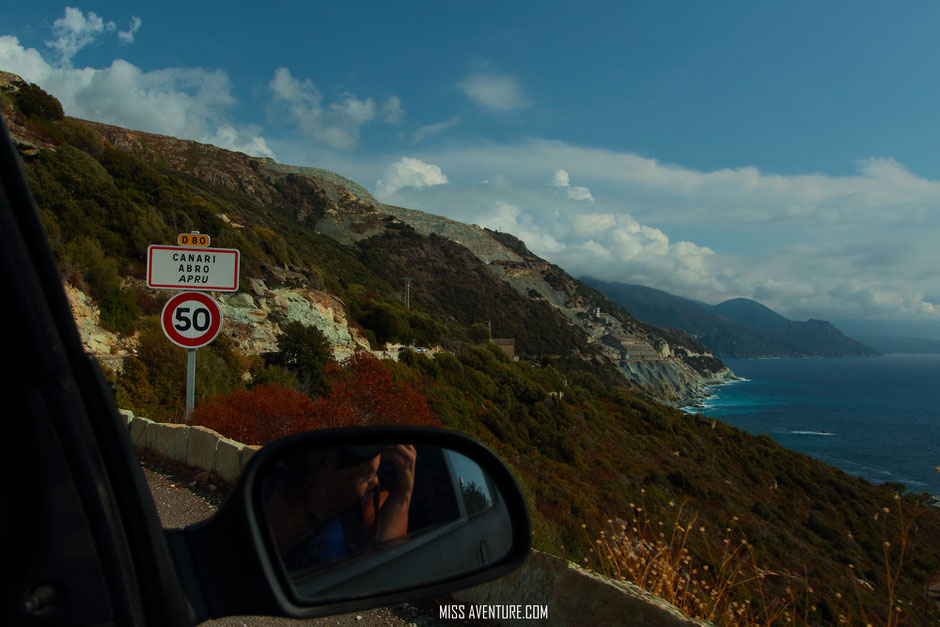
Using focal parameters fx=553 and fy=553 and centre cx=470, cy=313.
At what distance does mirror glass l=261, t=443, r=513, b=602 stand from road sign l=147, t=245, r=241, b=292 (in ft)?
20.9

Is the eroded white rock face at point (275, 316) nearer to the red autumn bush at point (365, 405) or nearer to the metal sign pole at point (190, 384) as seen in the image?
the red autumn bush at point (365, 405)

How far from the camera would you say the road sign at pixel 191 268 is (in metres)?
7.23

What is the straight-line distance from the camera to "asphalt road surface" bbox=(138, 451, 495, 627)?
4.06 metres

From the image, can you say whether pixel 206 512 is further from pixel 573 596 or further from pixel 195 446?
pixel 573 596

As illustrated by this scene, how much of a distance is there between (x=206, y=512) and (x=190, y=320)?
2.50 metres

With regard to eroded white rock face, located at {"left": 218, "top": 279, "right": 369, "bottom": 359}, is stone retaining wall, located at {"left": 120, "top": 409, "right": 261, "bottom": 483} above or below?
below

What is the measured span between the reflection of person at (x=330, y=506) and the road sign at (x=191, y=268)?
6505mm

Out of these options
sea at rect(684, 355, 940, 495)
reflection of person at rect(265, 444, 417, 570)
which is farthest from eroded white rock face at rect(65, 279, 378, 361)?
sea at rect(684, 355, 940, 495)

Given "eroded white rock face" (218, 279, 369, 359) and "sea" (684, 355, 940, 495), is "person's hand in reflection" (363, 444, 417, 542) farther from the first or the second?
"sea" (684, 355, 940, 495)

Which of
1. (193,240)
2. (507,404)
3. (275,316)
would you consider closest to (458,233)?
(507,404)

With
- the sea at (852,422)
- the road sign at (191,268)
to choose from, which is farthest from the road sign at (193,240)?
the sea at (852,422)

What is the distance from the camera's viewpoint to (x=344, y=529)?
4.34 feet

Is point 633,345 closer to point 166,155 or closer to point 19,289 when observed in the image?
point 166,155

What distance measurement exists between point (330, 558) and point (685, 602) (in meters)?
3.81
